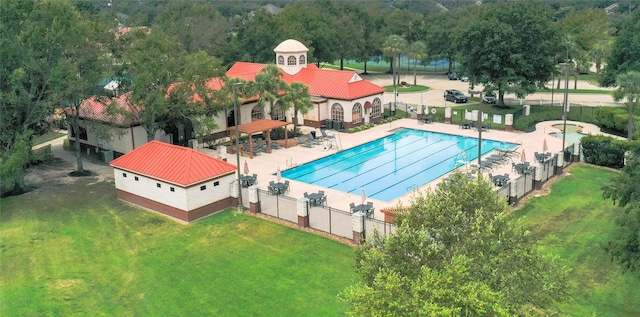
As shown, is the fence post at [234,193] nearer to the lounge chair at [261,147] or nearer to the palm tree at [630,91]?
the lounge chair at [261,147]

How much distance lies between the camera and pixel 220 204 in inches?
1198

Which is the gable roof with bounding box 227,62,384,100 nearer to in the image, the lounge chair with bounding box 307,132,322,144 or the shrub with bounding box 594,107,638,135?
the lounge chair with bounding box 307,132,322,144

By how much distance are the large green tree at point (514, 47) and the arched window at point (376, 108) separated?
9.58 meters

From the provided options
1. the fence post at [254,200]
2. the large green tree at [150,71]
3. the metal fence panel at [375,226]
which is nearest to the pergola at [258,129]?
the large green tree at [150,71]

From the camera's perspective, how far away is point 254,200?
29672 mm

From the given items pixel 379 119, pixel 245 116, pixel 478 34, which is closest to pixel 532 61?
pixel 478 34

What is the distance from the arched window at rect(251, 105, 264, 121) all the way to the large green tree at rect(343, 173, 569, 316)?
33.4m

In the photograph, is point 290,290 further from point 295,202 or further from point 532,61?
point 532,61

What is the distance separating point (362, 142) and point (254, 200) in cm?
1743

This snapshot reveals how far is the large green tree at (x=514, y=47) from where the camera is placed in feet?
169

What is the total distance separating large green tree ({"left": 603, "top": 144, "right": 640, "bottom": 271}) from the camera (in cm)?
1828

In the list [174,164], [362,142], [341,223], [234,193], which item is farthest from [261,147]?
[341,223]

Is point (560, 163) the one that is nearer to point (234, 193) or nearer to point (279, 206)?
point (279, 206)

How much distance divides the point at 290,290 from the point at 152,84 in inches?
804
